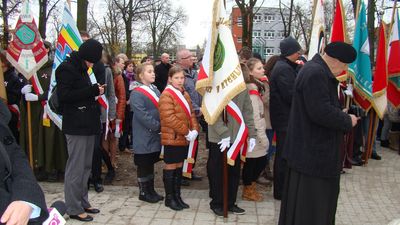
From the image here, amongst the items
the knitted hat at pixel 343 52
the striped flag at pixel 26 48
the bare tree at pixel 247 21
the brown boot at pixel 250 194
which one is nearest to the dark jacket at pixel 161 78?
the striped flag at pixel 26 48

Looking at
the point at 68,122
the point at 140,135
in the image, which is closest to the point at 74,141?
the point at 68,122

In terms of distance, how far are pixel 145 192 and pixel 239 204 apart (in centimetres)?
127

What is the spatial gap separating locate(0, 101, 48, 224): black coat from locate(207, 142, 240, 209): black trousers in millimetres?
3209

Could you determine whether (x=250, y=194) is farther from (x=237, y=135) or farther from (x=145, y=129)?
(x=145, y=129)

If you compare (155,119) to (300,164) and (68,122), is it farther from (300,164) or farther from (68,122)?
(300,164)

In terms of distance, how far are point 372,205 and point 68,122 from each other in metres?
4.14

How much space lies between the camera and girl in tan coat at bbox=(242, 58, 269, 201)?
5.57 metres

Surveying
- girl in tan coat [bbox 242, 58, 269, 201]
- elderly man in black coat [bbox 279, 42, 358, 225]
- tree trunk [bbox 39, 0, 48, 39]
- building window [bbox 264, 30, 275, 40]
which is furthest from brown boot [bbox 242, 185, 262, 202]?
building window [bbox 264, 30, 275, 40]

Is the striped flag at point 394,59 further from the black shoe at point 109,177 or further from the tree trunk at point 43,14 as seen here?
the tree trunk at point 43,14

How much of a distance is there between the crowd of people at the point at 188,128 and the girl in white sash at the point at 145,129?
0.04ft

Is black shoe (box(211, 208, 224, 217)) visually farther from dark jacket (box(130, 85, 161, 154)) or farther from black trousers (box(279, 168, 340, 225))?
black trousers (box(279, 168, 340, 225))

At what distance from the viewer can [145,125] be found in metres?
5.35

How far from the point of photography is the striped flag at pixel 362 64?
742 centimetres

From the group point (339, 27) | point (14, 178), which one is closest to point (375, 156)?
point (339, 27)
